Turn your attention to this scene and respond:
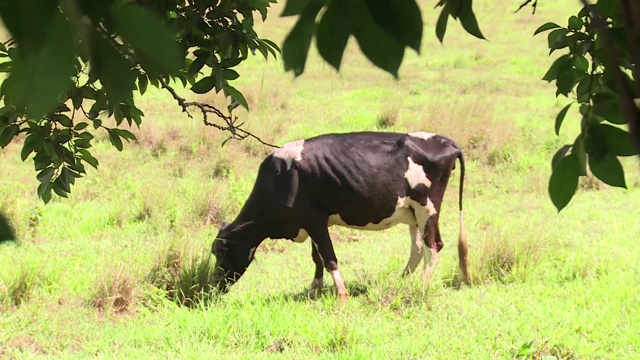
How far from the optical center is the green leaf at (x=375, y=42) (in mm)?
623

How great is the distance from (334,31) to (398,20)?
0.06 metres

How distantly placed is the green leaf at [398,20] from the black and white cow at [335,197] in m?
4.38

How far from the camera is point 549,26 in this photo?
62.0 inches

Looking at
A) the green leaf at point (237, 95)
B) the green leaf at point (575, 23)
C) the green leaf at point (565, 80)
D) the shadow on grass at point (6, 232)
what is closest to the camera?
the shadow on grass at point (6, 232)

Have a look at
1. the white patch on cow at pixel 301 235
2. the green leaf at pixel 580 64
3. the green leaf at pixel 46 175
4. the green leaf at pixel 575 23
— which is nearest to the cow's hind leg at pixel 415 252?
the white patch on cow at pixel 301 235

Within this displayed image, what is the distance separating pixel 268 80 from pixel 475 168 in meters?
4.58

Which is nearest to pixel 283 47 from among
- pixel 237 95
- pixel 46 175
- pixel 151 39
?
pixel 151 39

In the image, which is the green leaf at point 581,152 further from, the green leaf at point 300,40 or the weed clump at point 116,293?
the weed clump at point 116,293

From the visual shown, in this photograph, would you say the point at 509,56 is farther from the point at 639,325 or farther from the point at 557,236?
the point at 639,325

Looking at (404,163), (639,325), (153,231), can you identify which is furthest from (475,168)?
(639,325)

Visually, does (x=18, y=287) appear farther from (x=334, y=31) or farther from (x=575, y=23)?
(x=334, y=31)

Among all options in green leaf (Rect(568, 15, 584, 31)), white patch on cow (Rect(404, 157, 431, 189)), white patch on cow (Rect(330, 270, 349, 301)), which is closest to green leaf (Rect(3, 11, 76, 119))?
green leaf (Rect(568, 15, 584, 31))

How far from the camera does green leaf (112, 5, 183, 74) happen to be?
1.43ft

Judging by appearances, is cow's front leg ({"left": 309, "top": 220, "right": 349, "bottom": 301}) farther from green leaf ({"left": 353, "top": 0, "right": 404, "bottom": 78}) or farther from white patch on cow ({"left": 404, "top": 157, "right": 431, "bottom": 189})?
green leaf ({"left": 353, "top": 0, "right": 404, "bottom": 78})
